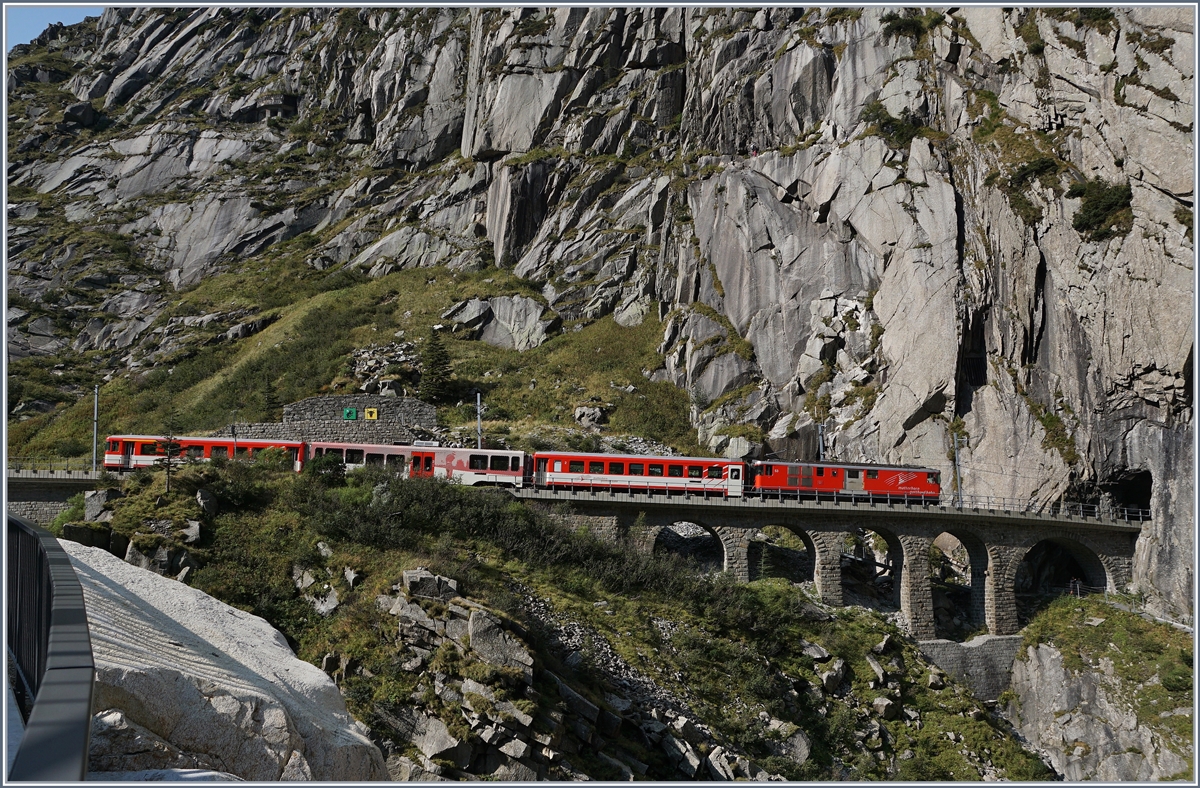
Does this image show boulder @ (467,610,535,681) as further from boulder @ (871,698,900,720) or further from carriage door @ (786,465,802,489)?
carriage door @ (786,465,802,489)

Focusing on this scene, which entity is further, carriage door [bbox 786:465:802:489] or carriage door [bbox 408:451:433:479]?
carriage door [bbox 786:465:802:489]

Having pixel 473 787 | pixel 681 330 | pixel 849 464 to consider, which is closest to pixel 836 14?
pixel 681 330

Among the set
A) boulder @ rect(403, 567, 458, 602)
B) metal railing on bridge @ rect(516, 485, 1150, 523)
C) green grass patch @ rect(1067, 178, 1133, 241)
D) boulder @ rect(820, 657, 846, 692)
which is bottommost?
boulder @ rect(820, 657, 846, 692)

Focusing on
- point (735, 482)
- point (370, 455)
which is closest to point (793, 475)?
point (735, 482)

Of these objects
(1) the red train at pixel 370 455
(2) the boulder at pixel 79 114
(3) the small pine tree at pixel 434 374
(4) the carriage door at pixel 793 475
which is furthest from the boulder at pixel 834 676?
(2) the boulder at pixel 79 114

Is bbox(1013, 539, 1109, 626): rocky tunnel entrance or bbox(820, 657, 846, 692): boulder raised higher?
bbox(1013, 539, 1109, 626): rocky tunnel entrance

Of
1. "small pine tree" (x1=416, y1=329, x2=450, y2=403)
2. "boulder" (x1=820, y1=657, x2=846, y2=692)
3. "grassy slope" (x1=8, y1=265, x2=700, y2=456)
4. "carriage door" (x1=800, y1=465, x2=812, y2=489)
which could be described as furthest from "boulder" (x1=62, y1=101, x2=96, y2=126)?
"boulder" (x1=820, y1=657, x2=846, y2=692)

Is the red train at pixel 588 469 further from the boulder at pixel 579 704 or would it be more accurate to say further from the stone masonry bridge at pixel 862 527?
the boulder at pixel 579 704

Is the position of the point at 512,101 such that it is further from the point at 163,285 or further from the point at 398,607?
the point at 398,607

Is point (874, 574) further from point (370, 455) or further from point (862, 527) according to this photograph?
point (370, 455)

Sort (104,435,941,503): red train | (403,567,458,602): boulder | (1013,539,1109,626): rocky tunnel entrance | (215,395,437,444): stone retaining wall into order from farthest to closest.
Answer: (215,395,437,444): stone retaining wall → (1013,539,1109,626): rocky tunnel entrance → (104,435,941,503): red train → (403,567,458,602): boulder
